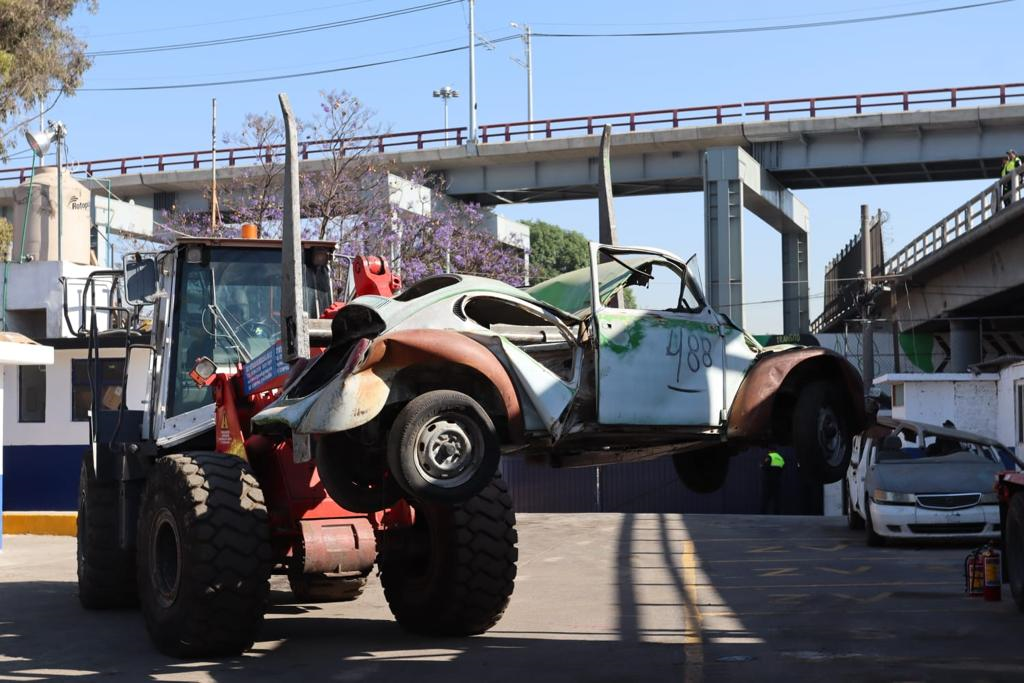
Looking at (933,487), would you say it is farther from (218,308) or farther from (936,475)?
(218,308)

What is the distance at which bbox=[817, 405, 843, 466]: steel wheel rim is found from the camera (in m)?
8.96

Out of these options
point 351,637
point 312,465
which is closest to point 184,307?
point 312,465

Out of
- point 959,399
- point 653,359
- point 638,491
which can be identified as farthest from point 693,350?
point 959,399

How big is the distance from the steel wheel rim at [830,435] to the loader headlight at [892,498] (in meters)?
11.0

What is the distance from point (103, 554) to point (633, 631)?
5.10 m

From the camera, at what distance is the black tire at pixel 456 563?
35.9 ft

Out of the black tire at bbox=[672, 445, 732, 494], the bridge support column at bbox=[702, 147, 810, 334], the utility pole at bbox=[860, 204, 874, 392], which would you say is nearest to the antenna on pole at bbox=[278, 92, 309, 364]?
the black tire at bbox=[672, 445, 732, 494]

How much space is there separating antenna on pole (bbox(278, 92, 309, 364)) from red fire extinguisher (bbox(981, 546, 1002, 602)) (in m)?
7.44

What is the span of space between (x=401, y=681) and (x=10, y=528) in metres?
17.2

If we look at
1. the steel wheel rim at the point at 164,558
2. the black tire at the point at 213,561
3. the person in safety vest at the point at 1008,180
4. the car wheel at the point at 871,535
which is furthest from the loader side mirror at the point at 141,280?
the person in safety vest at the point at 1008,180

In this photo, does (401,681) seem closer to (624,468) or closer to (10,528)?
(10,528)

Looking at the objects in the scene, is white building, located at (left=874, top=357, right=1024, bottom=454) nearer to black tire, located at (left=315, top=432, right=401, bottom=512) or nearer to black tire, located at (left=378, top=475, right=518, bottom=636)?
black tire, located at (left=378, top=475, right=518, bottom=636)

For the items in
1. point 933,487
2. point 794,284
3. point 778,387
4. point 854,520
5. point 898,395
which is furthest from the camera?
point 794,284

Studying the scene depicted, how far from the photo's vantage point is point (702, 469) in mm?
10203
